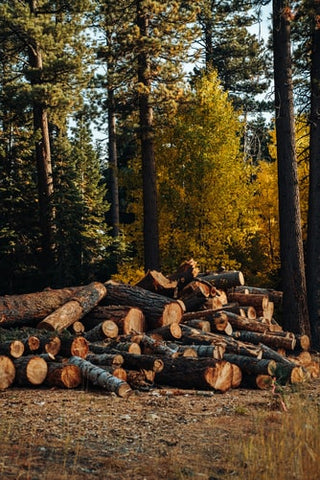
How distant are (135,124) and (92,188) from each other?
634cm

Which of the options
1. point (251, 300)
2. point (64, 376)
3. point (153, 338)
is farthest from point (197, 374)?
point (251, 300)

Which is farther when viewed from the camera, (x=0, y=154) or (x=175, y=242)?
(x=0, y=154)

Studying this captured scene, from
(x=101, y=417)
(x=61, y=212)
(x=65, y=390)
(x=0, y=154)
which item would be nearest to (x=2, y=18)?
(x=0, y=154)

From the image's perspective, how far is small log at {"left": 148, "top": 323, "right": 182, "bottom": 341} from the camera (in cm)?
1076

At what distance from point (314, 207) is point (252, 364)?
6683 millimetres

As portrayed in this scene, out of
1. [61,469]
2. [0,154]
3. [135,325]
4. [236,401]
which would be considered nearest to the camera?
[61,469]

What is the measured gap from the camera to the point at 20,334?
1009cm

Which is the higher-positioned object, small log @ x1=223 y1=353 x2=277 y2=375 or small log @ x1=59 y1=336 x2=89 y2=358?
small log @ x1=59 y1=336 x2=89 y2=358

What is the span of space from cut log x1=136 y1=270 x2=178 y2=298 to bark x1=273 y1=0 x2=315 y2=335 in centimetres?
311

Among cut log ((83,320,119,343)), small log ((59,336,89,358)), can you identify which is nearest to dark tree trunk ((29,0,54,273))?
cut log ((83,320,119,343))

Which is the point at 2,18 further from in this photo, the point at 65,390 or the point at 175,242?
the point at 65,390

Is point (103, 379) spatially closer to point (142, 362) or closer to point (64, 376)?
point (64, 376)

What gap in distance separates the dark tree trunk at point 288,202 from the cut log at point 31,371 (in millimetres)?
7095

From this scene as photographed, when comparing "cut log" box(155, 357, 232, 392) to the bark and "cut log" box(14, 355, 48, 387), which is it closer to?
"cut log" box(14, 355, 48, 387)
